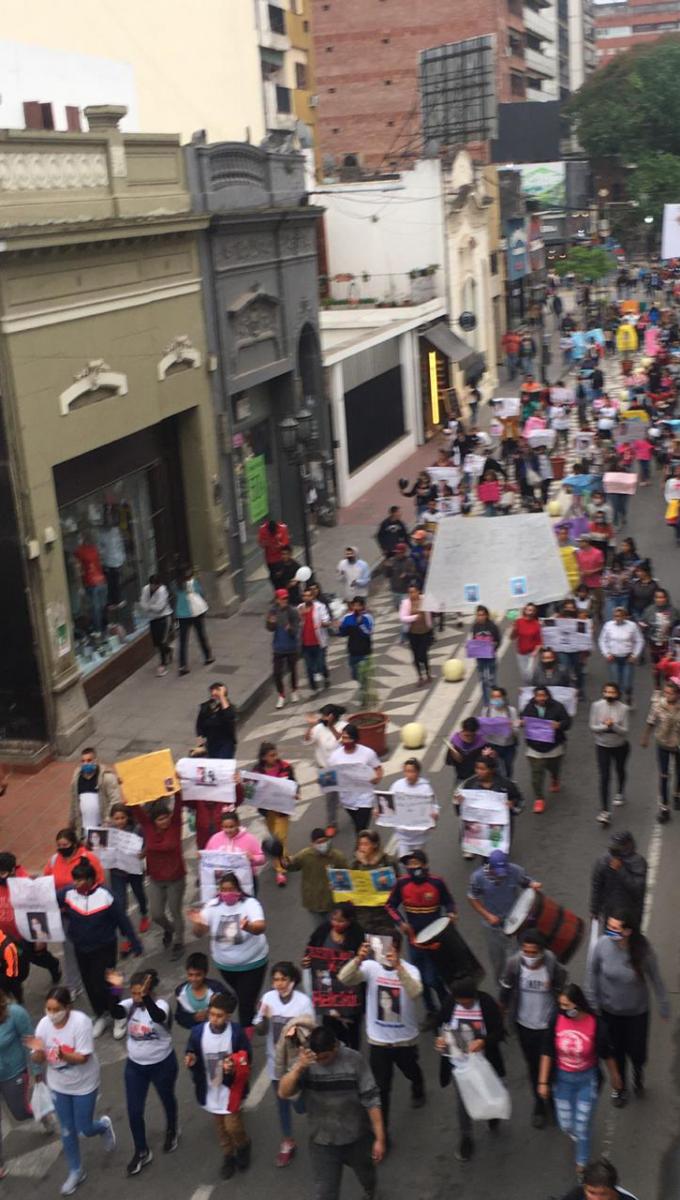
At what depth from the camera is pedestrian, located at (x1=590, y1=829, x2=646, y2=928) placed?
9.05 meters

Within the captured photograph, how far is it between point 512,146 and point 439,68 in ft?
73.9

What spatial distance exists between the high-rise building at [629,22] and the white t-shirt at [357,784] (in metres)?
153

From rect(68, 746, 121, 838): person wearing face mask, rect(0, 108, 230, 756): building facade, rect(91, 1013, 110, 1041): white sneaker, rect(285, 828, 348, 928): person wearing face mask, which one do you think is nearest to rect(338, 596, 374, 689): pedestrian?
rect(0, 108, 230, 756): building facade

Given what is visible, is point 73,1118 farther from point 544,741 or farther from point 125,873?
point 544,741

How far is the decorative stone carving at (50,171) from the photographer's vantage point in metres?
15.3

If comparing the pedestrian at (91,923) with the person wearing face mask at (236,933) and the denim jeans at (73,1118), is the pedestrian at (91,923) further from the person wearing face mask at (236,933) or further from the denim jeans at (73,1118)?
the denim jeans at (73,1118)

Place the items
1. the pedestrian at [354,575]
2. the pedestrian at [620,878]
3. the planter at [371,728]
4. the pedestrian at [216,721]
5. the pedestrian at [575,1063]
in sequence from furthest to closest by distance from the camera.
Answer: the pedestrian at [354,575], the planter at [371,728], the pedestrian at [216,721], the pedestrian at [620,878], the pedestrian at [575,1063]

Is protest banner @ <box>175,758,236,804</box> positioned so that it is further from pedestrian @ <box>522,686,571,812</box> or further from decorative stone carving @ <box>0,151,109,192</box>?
decorative stone carving @ <box>0,151,109,192</box>

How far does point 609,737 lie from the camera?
12586mm

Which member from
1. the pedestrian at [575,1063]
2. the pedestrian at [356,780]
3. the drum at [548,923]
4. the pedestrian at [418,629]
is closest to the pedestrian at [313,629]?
the pedestrian at [418,629]

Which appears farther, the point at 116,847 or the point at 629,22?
the point at 629,22

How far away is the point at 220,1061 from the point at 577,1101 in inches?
82.7

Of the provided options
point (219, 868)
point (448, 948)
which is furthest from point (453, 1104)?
point (219, 868)

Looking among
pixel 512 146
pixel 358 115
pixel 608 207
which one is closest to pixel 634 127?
pixel 608 207
